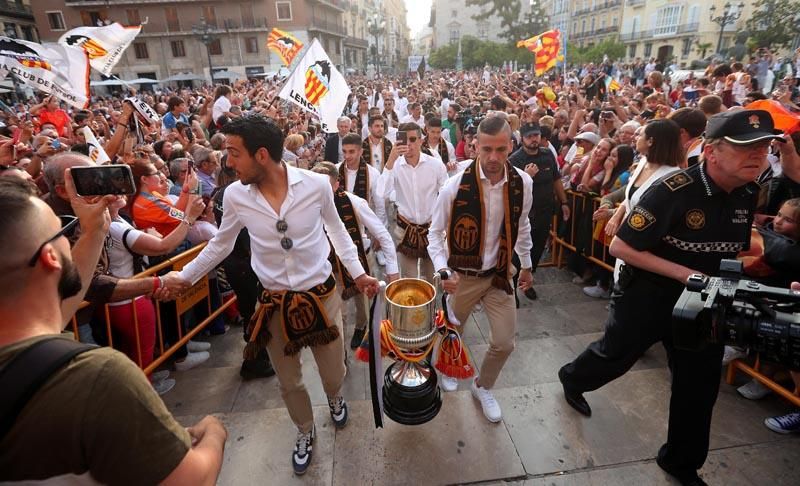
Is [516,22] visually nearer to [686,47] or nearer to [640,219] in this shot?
[686,47]

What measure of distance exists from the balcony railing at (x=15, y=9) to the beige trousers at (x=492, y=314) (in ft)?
175

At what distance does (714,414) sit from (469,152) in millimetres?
5577

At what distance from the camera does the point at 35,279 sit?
121 cm

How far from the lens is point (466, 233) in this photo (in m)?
3.36

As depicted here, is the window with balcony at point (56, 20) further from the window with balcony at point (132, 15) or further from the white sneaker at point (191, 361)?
the white sneaker at point (191, 361)

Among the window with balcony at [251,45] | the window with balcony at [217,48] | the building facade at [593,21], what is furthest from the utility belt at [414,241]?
the building facade at [593,21]

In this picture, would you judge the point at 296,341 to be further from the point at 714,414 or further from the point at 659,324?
the point at 714,414

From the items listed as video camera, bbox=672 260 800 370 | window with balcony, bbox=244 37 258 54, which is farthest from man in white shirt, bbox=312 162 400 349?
window with balcony, bbox=244 37 258 54

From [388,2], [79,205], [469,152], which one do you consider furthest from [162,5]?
[388,2]

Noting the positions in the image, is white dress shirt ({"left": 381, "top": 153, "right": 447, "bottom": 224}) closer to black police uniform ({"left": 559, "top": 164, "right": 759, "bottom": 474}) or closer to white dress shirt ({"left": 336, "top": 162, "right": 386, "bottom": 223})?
white dress shirt ({"left": 336, "top": 162, "right": 386, "bottom": 223})

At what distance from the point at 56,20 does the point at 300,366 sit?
187ft

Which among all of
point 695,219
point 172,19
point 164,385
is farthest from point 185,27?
point 695,219

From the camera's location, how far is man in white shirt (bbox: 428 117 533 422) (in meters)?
3.28

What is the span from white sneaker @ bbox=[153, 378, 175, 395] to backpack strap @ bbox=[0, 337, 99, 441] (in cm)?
322
